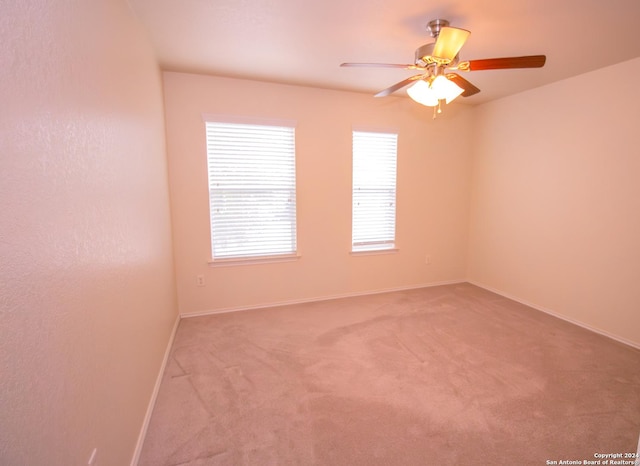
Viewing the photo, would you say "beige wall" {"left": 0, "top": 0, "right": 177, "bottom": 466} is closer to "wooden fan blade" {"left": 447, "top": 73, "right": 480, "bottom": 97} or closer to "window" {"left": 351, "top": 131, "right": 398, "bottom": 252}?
"wooden fan blade" {"left": 447, "top": 73, "right": 480, "bottom": 97}

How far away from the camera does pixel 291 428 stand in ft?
5.89

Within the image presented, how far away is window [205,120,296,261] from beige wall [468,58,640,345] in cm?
284

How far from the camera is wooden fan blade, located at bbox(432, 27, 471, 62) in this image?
1672 mm

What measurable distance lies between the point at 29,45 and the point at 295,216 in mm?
2871

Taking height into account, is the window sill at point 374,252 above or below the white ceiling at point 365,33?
below

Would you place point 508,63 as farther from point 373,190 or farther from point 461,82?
→ point 373,190

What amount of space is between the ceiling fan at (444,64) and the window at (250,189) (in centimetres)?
157

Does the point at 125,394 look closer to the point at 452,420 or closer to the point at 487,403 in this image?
the point at 452,420

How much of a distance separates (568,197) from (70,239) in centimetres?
426

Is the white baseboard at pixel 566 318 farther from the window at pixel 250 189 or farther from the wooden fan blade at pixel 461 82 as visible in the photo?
the window at pixel 250 189

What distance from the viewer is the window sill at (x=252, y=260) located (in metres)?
3.40

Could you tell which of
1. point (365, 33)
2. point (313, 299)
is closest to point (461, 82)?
point (365, 33)

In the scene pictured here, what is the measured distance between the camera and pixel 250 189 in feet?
11.2

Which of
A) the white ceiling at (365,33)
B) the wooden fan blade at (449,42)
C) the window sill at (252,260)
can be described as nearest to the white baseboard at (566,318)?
the white ceiling at (365,33)
